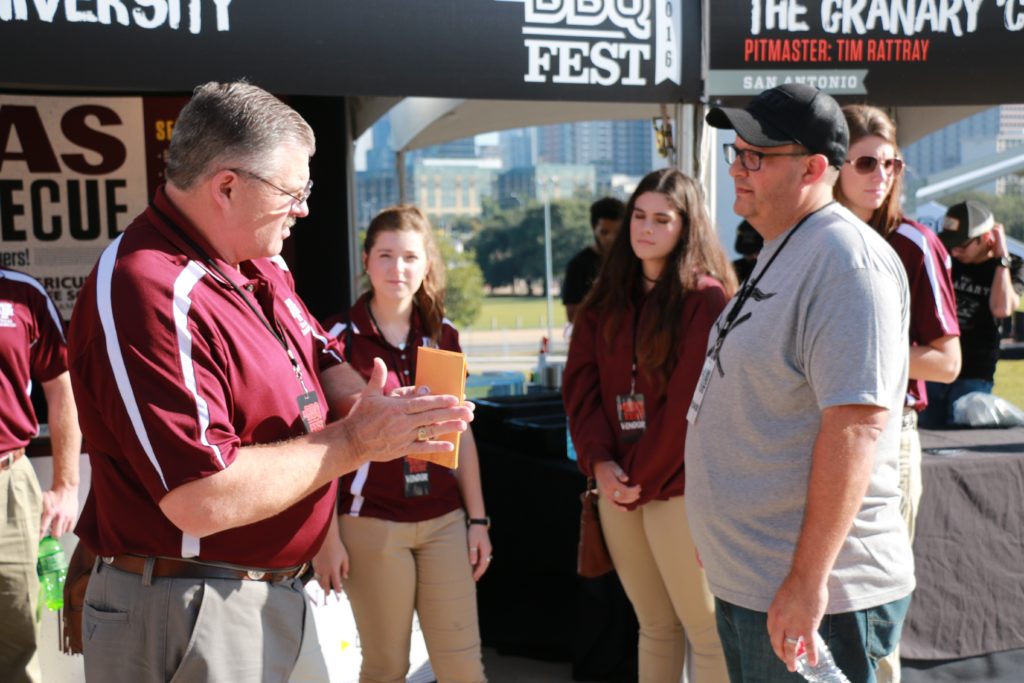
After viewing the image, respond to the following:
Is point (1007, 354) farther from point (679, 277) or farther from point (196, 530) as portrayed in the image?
point (196, 530)

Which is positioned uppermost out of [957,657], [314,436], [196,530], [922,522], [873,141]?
[873,141]

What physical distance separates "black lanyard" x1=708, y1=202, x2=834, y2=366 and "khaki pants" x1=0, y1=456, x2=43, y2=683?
7.35ft

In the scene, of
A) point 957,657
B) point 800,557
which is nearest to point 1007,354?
point 957,657

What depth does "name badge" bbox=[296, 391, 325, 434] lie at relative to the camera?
1818mm

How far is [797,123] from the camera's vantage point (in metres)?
1.98

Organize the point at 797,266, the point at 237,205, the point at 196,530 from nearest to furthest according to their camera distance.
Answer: the point at 196,530 < the point at 237,205 < the point at 797,266

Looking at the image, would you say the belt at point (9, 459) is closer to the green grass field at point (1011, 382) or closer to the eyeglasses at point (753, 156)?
the eyeglasses at point (753, 156)

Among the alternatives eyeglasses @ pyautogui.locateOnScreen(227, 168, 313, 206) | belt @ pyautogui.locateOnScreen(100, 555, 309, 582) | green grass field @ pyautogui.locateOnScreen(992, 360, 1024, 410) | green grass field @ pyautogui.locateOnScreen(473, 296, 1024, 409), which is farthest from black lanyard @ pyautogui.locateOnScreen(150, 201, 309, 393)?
green grass field @ pyautogui.locateOnScreen(473, 296, 1024, 409)

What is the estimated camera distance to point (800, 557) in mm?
1822

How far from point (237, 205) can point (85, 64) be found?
162 cm

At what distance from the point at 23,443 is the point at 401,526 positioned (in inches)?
48.8

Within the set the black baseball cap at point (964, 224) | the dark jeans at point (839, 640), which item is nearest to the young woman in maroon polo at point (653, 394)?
the dark jeans at point (839, 640)

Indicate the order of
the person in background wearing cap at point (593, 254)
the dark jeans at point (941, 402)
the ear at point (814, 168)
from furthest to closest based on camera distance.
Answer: the person in background wearing cap at point (593, 254)
the dark jeans at point (941, 402)
the ear at point (814, 168)

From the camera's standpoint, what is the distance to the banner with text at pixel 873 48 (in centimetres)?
373
